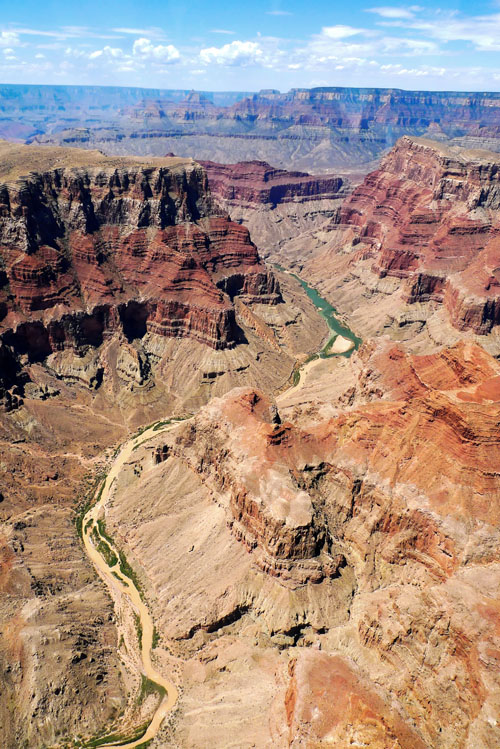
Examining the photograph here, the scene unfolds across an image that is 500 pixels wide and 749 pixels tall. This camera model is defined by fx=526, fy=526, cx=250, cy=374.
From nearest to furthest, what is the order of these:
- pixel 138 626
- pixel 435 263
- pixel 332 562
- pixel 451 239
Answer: pixel 332 562 → pixel 138 626 → pixel 435 263 → pixel 451 239

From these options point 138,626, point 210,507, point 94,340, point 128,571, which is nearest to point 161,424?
point 94,340

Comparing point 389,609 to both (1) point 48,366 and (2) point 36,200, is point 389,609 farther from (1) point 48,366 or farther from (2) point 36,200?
(2) point 36,200

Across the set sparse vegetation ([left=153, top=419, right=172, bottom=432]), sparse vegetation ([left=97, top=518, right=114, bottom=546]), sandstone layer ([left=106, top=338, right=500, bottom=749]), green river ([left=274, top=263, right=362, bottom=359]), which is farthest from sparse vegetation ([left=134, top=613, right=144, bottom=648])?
green river ([left=274, top=263, right=362, bottom=359])

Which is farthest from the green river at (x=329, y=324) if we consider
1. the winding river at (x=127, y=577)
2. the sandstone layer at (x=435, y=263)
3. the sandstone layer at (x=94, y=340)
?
the winding river at (x=127, y=577)

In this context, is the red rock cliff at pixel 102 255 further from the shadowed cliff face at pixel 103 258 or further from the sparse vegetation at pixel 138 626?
the sparse vegetation at pixel 138 626

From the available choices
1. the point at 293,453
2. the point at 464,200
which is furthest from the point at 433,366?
the point at 464,200

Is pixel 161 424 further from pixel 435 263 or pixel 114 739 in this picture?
pixel 435 263
